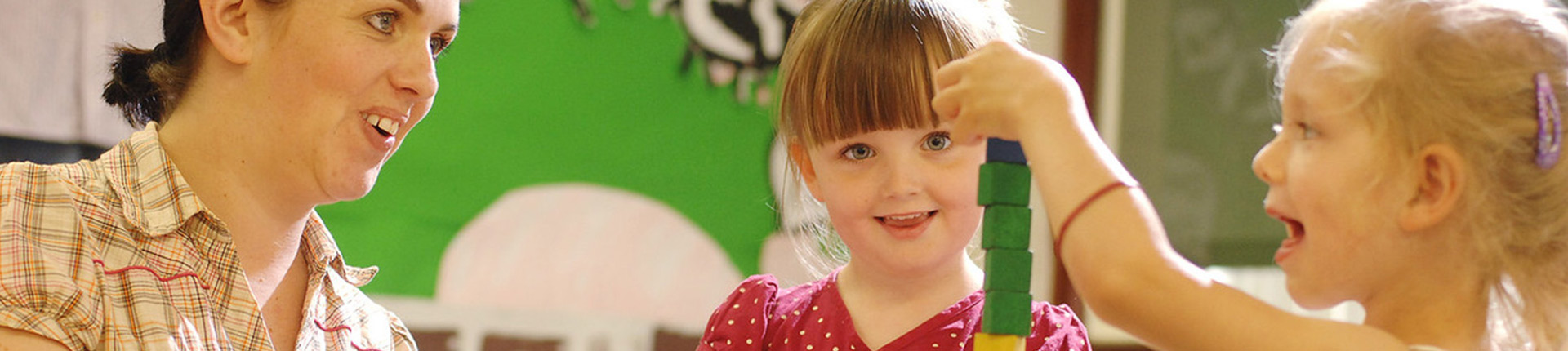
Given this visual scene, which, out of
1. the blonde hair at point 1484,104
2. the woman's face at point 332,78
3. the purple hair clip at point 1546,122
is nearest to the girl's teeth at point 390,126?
the woman's face at point 332,78

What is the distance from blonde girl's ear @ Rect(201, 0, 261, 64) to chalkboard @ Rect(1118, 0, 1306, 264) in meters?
2.11

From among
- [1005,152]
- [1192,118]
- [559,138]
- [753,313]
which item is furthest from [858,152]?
[1192,118]

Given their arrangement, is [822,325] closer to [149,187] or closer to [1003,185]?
[1003,185]

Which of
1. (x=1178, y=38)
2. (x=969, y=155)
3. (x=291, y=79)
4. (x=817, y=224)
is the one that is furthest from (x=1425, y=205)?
(x=1178, y=38)

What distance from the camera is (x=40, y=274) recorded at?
1.12 meters

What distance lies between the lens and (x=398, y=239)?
216cm

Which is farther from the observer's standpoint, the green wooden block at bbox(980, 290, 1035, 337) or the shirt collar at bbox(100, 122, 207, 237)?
the shirt collar at bbox(100, 122, 207, 237)

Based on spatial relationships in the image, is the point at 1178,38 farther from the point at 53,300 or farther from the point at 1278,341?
the point at 53,300

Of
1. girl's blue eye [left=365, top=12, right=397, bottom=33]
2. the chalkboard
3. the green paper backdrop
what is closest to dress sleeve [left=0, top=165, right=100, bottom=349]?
girl's blue eye [left=365, top=12, right=397, bottom=33]

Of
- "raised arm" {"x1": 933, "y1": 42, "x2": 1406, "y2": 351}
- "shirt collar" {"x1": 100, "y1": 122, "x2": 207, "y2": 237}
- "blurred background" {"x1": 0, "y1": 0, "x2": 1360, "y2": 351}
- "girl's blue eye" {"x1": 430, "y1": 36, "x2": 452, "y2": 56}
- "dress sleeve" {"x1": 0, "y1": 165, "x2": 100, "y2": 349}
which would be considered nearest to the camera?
"raised arm" {"x1": 933, "y1": 42, "x2": 1406, "y2": 351}

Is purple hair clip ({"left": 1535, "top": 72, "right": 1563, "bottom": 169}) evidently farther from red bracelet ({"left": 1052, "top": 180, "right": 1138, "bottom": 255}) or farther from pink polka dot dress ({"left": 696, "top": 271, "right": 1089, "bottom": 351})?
pink polka dot dress ({"left": 696, "top": 271, "right": 1089, "bottom": 351})

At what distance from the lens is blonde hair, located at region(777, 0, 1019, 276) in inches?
52.7

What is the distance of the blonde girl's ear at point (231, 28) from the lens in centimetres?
128

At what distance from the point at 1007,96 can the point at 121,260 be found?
2.51 ft
